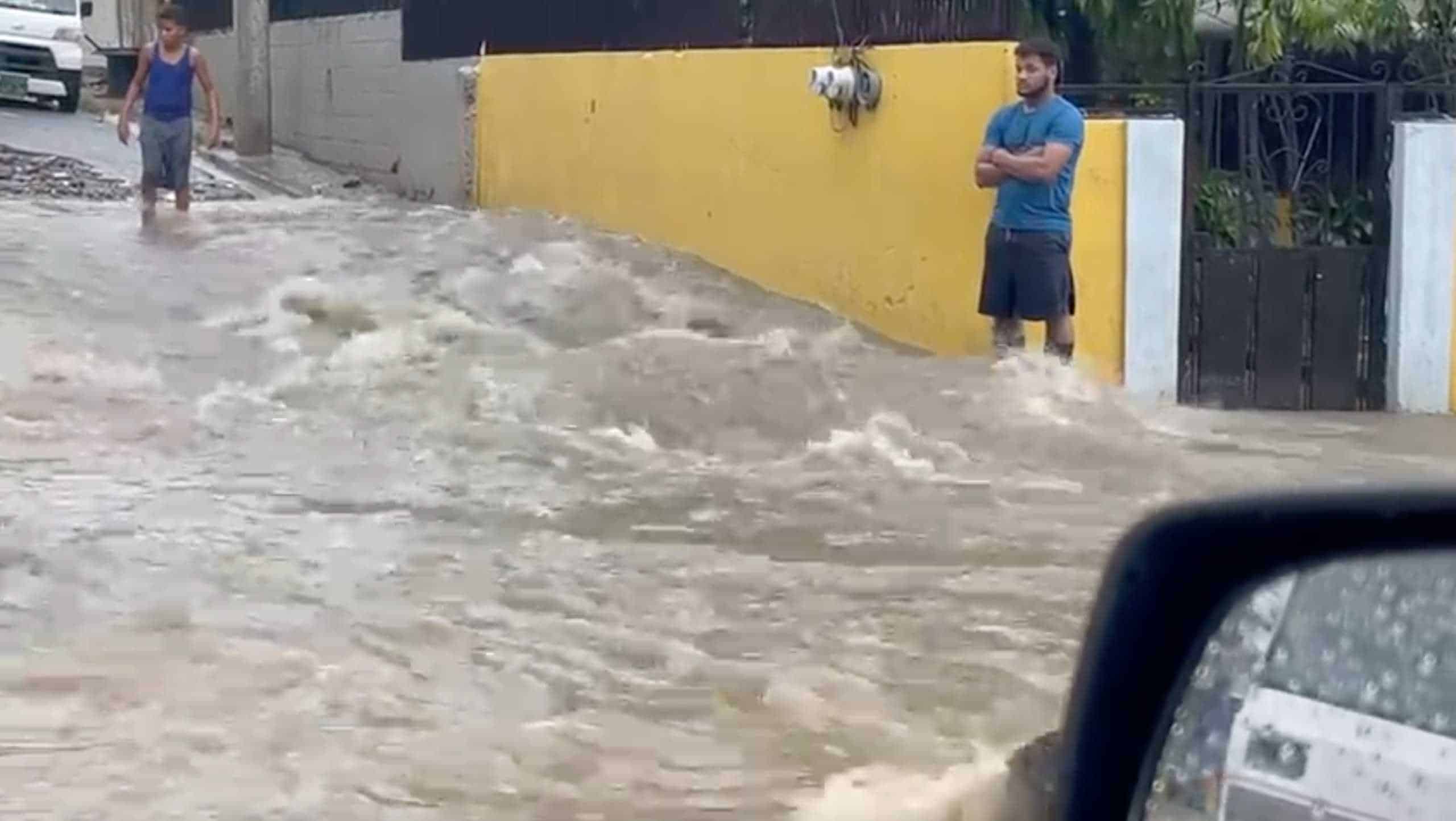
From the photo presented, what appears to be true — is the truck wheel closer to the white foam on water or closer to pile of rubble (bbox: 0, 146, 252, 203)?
pile of rubble (bbox: 0, 146, 252, 203)

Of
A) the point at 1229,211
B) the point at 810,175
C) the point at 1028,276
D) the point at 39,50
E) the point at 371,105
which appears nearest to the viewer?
the point at 1028,276

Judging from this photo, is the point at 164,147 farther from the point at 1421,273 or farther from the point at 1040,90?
the point at 1421,273

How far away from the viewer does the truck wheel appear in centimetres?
2400

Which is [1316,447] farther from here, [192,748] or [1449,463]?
[192,748]

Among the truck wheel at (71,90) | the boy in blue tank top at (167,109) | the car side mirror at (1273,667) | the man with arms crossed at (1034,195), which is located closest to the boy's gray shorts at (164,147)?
the boy in blue tank top at (167,109)

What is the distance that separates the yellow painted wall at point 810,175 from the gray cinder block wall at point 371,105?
1385 millimetres

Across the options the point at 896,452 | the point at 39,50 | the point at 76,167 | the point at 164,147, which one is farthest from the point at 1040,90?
the point at 39,50

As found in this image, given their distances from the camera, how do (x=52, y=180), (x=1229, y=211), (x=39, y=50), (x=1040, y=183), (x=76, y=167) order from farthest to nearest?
(x=39, y=50) < (x=76, y=167) < (x=52, y=180) < (x=1229, y=211) < (x=1040, y=183)

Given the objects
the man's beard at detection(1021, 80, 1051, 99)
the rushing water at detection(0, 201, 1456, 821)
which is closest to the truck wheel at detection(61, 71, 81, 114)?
the rushing water at detection(0, 201, 1456, 821)

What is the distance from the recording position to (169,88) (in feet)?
51.6

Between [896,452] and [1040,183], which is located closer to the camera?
[896,452]

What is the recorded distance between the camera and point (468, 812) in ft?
17.1

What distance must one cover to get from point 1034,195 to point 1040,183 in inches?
3.5

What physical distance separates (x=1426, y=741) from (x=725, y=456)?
7.67 meters
